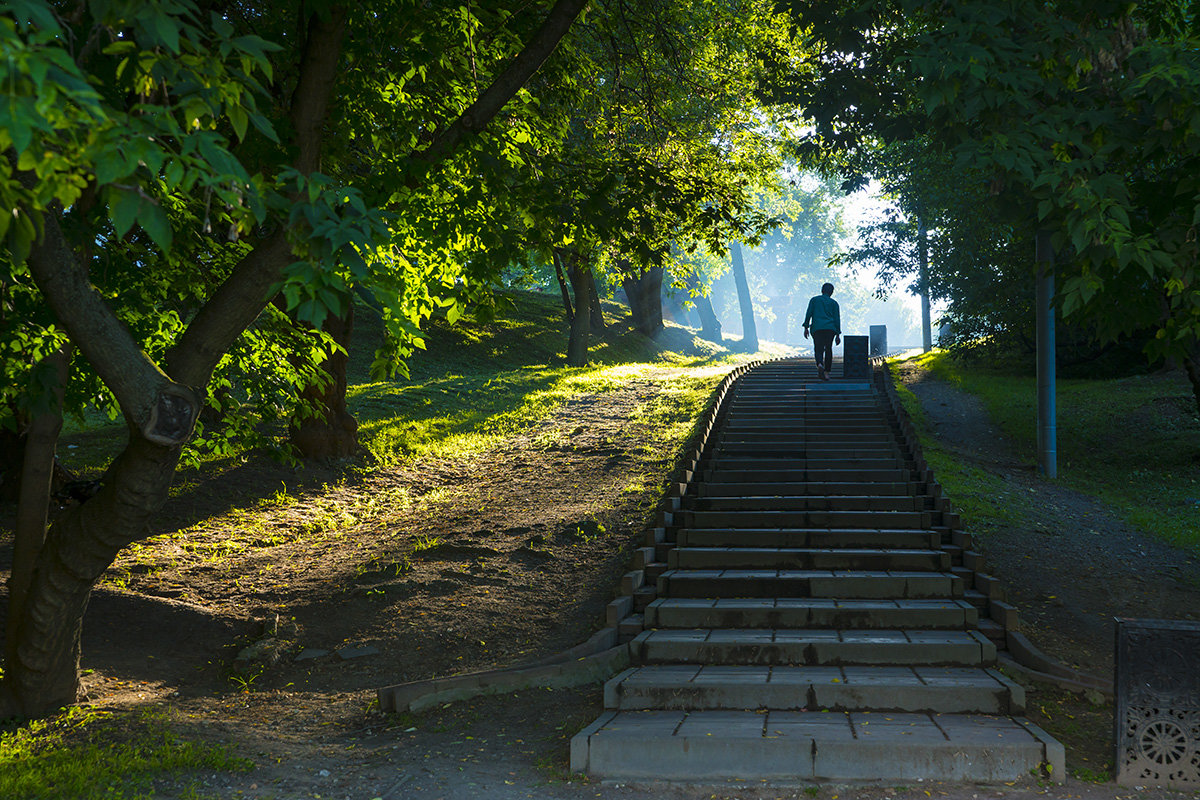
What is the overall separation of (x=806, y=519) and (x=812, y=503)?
0.48 meters

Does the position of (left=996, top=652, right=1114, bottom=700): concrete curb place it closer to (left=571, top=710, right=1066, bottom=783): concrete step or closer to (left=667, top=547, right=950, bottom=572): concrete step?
(left=571, top=710, right=1066, bottom=783): concrete step

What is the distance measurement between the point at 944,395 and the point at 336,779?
18.9m

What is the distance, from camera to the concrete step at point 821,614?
737cm

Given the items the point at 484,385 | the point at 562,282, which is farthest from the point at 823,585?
the point at 562,282

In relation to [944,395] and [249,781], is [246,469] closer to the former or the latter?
[249,781]

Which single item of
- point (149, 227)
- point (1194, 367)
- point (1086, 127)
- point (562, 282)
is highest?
point (562, 282)

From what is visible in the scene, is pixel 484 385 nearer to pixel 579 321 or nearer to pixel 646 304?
pixel 579 321

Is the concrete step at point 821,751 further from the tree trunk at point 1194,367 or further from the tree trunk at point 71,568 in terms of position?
the tree trunk at point 1194,367

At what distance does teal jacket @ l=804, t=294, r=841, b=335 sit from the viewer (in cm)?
1578

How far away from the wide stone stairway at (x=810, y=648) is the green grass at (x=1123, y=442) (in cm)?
263

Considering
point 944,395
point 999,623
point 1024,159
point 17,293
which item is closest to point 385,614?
point 17,293

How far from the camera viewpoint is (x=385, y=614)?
8.43 meters

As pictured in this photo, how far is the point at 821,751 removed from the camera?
5.25 metres

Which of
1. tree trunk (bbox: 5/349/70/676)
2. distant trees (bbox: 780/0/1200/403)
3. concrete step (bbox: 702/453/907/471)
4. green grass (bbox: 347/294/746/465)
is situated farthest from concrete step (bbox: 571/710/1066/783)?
green grass (bbox: 347/294/746/465)
